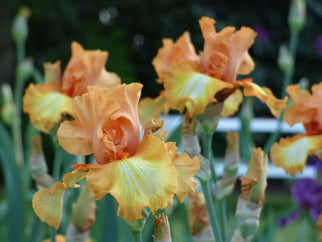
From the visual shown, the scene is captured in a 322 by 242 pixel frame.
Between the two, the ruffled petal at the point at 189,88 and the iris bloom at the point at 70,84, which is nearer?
the ruffled petal at the point at 189,88

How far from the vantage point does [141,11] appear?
497 centimetres

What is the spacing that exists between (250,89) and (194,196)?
0.20 meters

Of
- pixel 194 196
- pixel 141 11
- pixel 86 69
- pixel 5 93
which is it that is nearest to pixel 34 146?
pixel 86 69

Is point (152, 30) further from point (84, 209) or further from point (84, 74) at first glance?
point (84, 209)

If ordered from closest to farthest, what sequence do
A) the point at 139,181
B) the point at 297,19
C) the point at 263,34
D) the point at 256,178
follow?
the point at 139,181
the point at 256,178
the point at 297,19
the point at 263,34

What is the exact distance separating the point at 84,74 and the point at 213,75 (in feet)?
0.82

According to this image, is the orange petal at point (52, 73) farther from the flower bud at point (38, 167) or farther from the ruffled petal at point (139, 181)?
the ruffled petal at point (139, 181)

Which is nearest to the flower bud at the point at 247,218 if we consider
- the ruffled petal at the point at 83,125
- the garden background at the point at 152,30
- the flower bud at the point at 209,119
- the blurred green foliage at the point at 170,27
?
the flower bud at the point at 209,119

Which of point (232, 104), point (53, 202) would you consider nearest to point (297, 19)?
point (232, 104)

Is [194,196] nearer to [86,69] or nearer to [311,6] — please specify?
[86,69]

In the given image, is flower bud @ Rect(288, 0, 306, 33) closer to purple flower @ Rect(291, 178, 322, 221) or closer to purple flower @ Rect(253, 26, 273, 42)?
purple flower @ Rect(291, 178, 322, 221)

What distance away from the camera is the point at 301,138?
702 millimetres

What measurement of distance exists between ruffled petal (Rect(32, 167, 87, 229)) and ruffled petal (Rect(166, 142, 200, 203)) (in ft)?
0.35

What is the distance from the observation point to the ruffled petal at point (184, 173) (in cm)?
51
